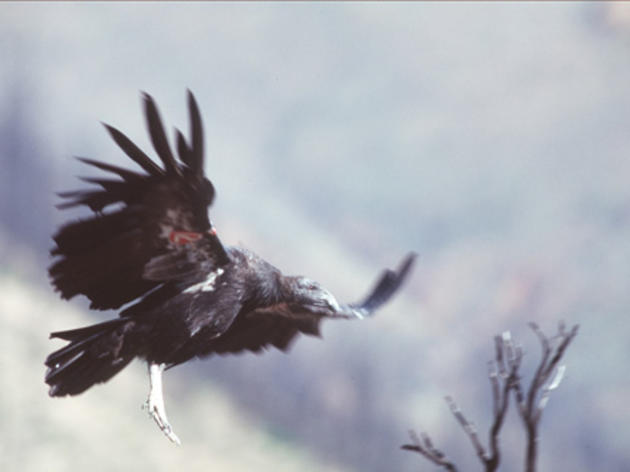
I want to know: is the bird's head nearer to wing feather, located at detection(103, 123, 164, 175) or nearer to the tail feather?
the tail feather

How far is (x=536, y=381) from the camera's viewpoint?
439 centimetres

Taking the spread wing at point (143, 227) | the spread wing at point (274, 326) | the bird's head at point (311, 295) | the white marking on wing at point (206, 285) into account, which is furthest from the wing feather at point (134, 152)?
the spread wing at point (274, 326)

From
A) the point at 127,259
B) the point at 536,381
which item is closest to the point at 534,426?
the point at 536,381

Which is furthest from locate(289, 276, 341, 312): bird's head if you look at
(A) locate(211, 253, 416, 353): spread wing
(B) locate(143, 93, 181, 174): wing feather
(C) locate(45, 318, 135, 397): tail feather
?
(B) locate(143, 93, 181, 174): wing feather

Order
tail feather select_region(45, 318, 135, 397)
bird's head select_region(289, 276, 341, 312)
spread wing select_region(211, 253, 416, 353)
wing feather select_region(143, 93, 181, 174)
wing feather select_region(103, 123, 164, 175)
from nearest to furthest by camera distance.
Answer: wing feather select_region(143, 93, 181, 174)
wing feather select_region(103, 123, 164, 175)
tail feather select_region(45, 318, 135, 397)
bird's head select_region(289, 276, 341, 312)
spread wing select_region(211, 253, 416, 353)

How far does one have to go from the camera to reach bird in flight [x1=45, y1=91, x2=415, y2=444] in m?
6.21

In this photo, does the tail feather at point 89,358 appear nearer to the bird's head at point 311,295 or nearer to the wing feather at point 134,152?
the wing feather at point 134,152

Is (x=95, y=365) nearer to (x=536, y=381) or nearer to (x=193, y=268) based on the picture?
(x=193, y=268)

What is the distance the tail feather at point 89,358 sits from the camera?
6645 mm

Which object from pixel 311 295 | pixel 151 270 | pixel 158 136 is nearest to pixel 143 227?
pixel 151 270

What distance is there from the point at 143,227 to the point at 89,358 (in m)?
1.31

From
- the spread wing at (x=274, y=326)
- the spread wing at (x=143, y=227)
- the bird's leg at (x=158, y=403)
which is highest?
the spread wing at (x=274, y=326)

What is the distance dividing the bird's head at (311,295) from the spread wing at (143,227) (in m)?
1.13

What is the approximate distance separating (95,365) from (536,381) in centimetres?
401
